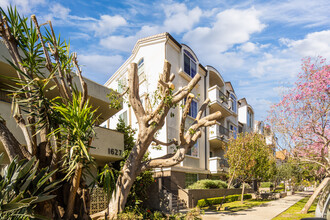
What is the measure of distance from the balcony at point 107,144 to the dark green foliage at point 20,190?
7.31 m

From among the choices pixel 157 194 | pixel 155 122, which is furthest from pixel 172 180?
pixel 155 122

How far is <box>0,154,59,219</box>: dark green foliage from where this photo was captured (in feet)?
18.2

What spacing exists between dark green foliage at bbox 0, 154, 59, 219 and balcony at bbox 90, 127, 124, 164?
7.31 metres

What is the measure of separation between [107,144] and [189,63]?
13.0 metres

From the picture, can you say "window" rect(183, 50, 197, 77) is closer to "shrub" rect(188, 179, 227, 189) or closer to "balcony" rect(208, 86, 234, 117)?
"balcony" rect(208, 86, 234, 117)

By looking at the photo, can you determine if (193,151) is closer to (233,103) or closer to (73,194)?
(233,103)

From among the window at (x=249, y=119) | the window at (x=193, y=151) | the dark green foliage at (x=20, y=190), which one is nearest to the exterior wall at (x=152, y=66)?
the window at (x=193, y=151)

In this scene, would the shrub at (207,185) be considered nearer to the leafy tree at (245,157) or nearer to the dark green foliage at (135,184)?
the leafy tree at (245,157)

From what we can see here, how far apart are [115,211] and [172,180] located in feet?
31.5

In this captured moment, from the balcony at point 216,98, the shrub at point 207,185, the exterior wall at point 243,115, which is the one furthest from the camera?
the exterior wall at point 243,115

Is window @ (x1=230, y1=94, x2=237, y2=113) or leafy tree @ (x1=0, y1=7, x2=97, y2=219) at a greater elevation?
window @ (x1=230, y1=94, x2=237, y2=113)

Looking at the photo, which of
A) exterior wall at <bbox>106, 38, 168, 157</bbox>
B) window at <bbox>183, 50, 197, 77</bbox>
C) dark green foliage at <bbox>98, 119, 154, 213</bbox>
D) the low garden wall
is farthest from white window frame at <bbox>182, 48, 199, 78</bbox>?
the low garden wall

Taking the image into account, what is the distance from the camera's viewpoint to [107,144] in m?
14.7

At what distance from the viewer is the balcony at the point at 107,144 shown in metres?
14.0
